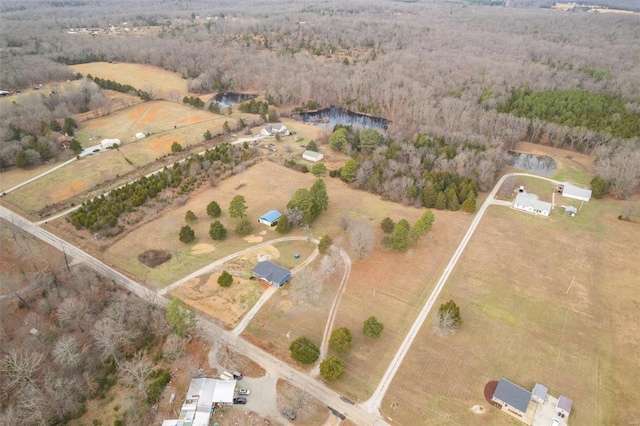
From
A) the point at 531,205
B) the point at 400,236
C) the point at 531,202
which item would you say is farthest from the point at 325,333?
the point at 531,202

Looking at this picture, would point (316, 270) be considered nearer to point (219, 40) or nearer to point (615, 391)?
point (615, 391)

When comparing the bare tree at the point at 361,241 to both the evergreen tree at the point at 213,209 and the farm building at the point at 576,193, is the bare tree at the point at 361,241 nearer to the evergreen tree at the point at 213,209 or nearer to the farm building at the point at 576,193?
the evergreen tree at the point at 213,209

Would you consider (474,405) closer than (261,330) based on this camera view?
Yes

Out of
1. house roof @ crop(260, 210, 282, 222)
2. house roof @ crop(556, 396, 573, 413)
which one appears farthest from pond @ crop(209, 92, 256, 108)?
house roof @ crop(556, 396, 573, 413)

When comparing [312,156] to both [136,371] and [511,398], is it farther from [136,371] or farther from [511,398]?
[511,398]

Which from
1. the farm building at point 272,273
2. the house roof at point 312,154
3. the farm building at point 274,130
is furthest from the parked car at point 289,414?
the farm building at point 274,130

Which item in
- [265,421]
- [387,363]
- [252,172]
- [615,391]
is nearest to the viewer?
[265,421]

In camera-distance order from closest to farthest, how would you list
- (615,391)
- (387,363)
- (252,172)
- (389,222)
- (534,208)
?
(615,391), (387,363), (389,222), (534,208), (252,172)

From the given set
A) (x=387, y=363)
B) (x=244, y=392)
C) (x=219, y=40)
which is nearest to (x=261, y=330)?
(x=244, y=392)
